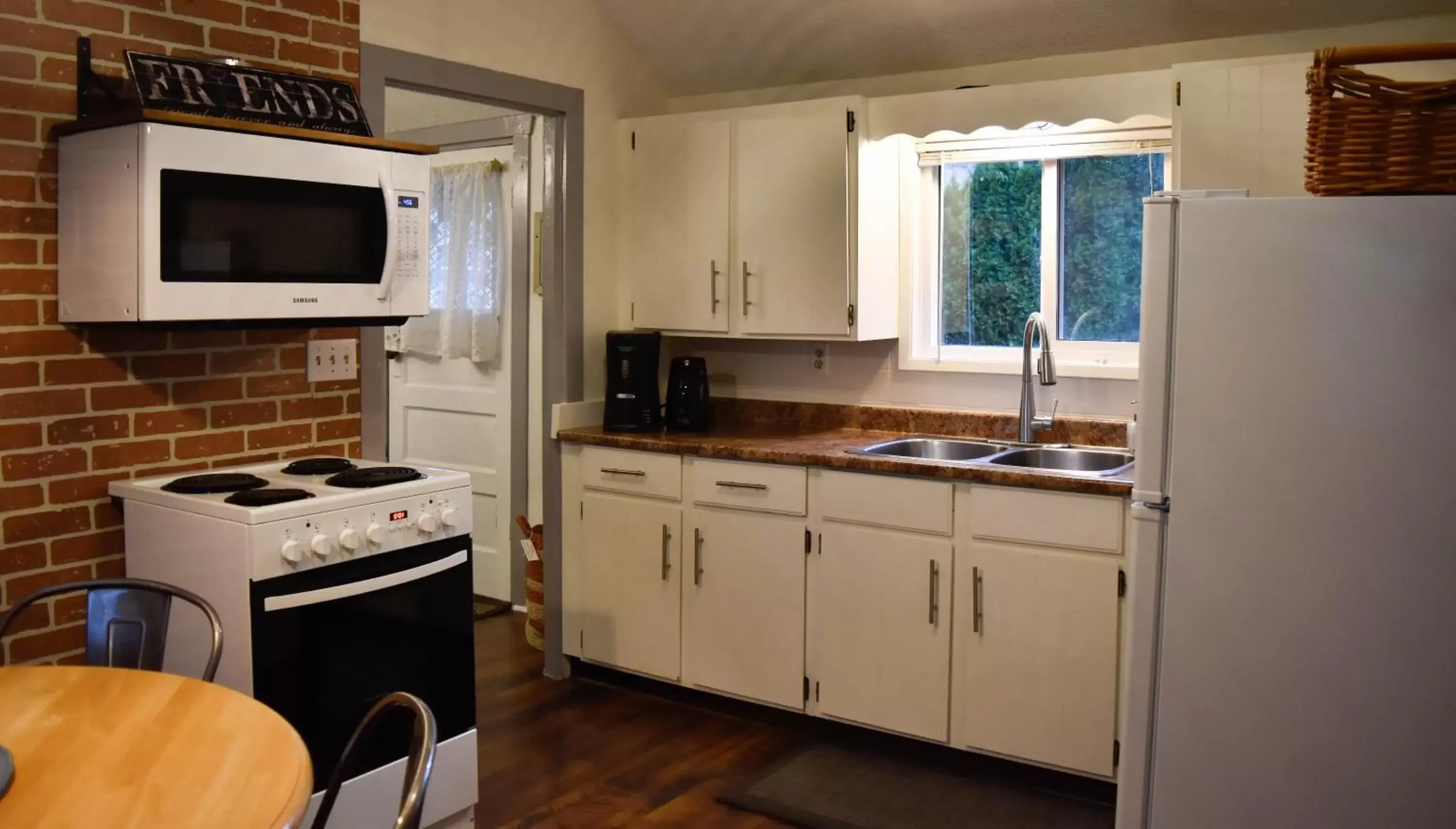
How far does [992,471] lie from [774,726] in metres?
1.11

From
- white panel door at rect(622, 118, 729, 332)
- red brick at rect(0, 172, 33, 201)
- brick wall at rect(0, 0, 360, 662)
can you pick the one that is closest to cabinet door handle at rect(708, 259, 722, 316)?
white panel door at rect(622, 118, 729, 332)

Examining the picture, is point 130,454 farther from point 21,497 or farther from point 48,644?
point 48,644

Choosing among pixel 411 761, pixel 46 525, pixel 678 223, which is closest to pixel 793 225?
pixel 678 223

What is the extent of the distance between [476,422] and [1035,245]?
2363 mm

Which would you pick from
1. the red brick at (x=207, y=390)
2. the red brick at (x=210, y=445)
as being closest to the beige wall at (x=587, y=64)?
the red brick at (x=207, y=390)

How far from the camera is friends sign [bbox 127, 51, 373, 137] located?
8.13 ft

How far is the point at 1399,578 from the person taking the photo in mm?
1991

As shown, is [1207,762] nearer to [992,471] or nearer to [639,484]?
[992,471]

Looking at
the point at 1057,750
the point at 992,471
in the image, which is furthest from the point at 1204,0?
the point at 1057,750

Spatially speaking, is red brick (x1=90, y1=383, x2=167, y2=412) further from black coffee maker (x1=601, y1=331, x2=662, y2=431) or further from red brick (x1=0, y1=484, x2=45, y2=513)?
black coffee maker (x1=601, y1=331, x2=662, y2=431)

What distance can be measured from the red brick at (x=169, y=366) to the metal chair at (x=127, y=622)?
2.28 feet

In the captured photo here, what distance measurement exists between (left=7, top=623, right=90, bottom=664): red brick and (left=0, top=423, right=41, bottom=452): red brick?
0.98 feet

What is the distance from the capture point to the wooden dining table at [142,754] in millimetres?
1331

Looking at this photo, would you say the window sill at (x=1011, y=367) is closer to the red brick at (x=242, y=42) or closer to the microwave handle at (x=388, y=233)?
the microwave handle at (x=388, y=233)
